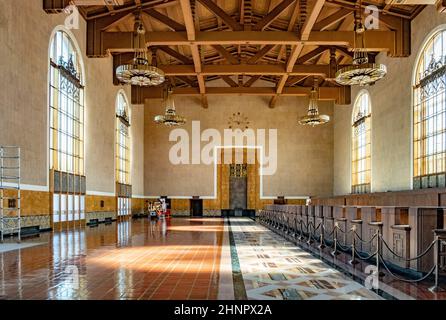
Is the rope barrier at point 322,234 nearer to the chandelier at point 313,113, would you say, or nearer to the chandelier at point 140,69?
the chandelier at point 313,113

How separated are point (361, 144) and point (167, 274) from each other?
65.8 feet

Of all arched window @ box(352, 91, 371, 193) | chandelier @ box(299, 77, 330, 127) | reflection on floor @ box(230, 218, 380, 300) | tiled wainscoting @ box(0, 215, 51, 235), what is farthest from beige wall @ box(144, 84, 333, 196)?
reflection on floor @ box(230, 218, 380, 300)

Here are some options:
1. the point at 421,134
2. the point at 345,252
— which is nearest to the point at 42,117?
the point at 345,252

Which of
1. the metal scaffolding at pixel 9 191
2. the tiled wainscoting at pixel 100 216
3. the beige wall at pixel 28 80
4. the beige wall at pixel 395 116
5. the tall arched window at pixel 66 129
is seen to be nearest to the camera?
the metal scaffolding at pixel 9 191

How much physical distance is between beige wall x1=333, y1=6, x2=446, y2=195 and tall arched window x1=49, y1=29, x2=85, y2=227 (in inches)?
494

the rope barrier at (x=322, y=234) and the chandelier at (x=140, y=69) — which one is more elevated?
the chandelier at (x=140, y=69)

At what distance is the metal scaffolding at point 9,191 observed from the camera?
10.5 meters

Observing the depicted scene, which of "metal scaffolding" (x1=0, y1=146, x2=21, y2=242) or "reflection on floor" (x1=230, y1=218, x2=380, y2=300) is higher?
"metal scaffolding" (x1=0, y1=146, x2=21, y2=242)

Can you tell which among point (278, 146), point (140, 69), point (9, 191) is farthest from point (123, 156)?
point (9, 191)

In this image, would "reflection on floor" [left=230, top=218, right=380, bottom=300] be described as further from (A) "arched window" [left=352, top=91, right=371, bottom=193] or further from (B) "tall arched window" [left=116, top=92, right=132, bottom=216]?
(A) "arched window" [left=352, top=91, right=371, bottom=193]

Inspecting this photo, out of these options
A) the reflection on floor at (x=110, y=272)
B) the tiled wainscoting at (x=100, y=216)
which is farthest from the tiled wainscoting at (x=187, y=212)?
the reflection on floor at (x=110, y=272)

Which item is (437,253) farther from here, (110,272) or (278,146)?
(278,146)

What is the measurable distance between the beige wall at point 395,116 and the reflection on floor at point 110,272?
38.2ft

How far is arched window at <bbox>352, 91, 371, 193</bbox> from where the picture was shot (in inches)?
900
